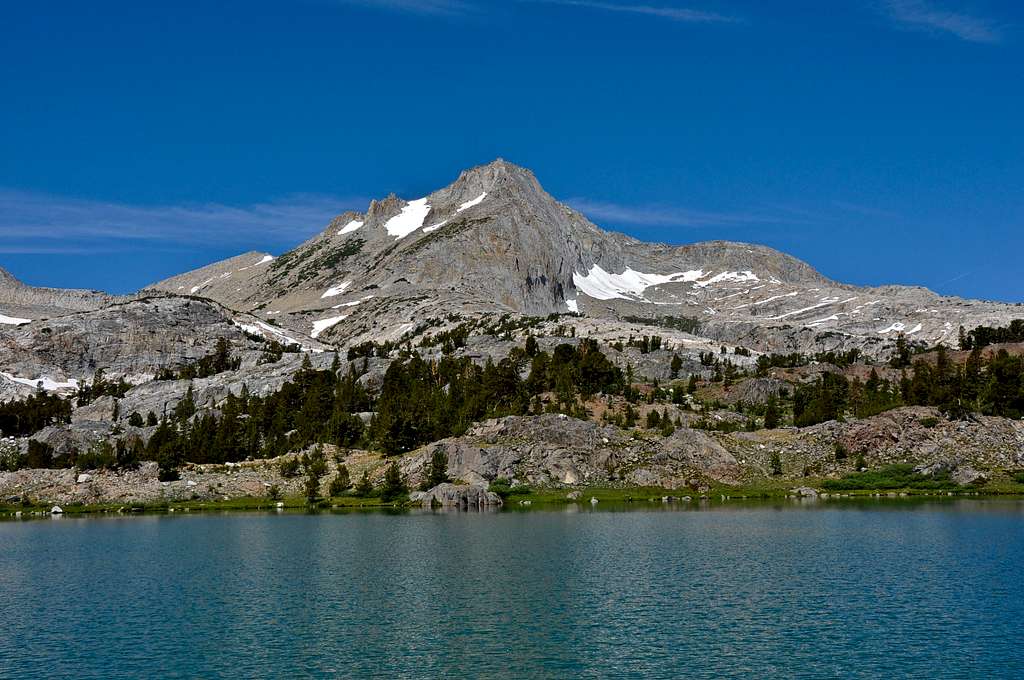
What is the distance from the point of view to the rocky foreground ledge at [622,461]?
13925cm

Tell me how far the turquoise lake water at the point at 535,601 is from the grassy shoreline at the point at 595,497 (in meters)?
31.0

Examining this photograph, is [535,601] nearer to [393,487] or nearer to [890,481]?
[393,487]

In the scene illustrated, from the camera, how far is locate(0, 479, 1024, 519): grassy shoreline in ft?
423

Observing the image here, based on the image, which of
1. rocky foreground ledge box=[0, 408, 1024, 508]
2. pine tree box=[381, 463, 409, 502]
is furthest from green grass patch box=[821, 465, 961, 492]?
pine tree box=[381, 463, 409, 502]

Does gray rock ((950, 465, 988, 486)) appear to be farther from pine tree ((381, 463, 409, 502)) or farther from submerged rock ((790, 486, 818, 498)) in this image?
pine tree ((381, 463, 409, 502))

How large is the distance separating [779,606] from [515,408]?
364ft

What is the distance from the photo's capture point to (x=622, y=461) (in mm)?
142500

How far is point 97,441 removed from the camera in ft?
577

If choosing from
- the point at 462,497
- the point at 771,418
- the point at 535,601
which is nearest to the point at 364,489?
the point at 462,497

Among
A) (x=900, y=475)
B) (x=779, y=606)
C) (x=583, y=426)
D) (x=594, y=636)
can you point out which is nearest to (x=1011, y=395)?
(x=900, y=475)

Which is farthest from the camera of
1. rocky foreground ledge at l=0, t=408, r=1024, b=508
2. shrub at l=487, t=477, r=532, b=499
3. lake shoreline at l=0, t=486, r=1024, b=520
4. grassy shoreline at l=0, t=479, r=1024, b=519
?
rocky foreground ledge at l=0, t=408, r=1024, b=508

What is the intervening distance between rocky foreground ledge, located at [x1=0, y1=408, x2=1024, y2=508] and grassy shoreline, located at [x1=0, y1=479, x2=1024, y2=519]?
156 centimetres

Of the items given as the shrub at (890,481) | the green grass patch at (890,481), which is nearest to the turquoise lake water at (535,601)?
the green grass patch at (890,481)

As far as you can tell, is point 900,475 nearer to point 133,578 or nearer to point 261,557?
point 261,557
